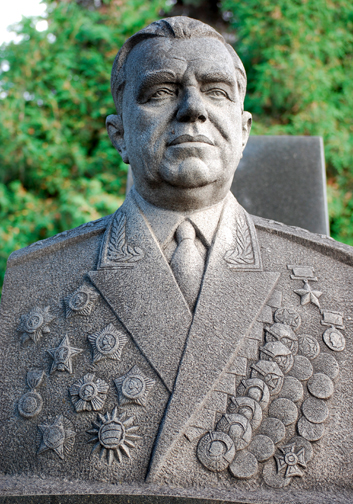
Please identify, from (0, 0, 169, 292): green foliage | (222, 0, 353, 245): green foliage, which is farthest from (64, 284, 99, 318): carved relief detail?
(222, 0, 353, 245): green foliage

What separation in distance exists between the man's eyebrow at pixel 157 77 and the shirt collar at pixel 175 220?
59cm

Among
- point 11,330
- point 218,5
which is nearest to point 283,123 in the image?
point 218,5

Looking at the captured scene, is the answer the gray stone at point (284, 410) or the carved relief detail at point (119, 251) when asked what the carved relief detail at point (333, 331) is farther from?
the carved relief detail at point (119, 251)

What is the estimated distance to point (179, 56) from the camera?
87.8 inches

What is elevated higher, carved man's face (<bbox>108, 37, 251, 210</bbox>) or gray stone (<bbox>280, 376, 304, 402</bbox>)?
carved man's face (<bbox>108, 37, 251, 210</bbox>)

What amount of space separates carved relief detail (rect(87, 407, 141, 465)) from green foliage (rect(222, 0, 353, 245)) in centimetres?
488

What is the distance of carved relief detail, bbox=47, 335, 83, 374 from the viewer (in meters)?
2.00

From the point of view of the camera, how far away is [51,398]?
196 centimetres

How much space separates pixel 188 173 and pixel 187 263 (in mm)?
419

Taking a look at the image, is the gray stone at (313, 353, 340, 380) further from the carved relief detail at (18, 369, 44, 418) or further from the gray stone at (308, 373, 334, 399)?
the carved relief detail at (18, 369, 44, 418)

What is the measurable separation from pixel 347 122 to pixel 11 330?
5.71 meters

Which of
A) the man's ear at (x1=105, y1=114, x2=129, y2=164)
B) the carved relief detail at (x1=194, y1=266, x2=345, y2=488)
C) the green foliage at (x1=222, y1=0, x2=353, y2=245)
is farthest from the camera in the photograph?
the green foliage at (x1=222, y1=0, x2=353, y2=245)

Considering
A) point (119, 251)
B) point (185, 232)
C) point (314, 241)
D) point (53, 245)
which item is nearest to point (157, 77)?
point (185, 232)

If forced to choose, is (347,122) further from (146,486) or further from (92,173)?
(146,486)
